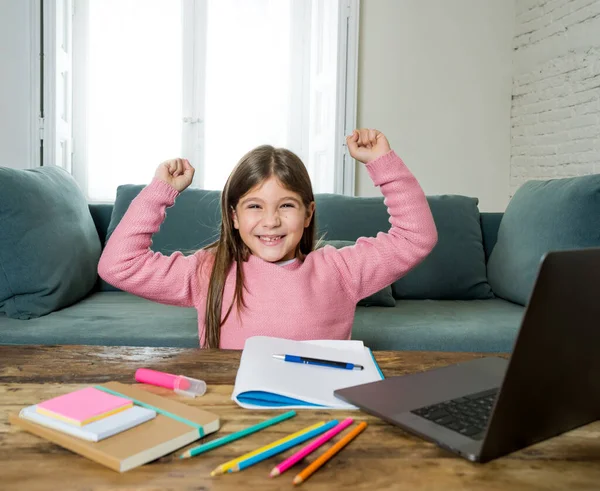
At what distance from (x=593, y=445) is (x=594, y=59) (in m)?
3.33

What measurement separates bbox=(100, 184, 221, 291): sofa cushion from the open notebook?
1665 millimetres

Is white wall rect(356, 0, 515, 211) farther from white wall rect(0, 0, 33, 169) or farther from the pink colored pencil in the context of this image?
the pink colored pencil

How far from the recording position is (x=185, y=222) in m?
2.61

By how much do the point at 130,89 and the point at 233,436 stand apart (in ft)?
12.0

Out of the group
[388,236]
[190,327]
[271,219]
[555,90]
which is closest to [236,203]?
[271,219]

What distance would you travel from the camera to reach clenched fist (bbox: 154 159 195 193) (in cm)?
130

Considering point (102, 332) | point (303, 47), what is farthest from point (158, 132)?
point (102, 332)

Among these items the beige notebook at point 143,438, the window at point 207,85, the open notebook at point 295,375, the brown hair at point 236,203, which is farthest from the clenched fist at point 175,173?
the window at point 207,85

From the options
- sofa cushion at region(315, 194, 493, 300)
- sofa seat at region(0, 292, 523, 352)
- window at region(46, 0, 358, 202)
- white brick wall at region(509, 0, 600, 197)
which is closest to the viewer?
sofa seat at region(0, 292, 523, 352)

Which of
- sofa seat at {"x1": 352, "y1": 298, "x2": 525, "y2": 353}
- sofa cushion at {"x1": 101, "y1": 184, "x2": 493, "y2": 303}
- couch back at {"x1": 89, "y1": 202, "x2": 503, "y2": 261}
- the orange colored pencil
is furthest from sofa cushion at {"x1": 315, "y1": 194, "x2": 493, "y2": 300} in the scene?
the orange colored pencil

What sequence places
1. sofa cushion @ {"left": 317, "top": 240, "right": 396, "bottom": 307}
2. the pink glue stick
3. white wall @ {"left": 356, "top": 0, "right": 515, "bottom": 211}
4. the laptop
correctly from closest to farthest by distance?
the laptop → the pink glue stick → sofa cushion @ {"left": 317, "top": 240, "right": 396, "bottom": 307} → white wall @ {"left": 356, "top": 0, "right": 515, "bottom": 211}

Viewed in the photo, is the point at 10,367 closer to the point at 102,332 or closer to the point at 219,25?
the point at 102,332

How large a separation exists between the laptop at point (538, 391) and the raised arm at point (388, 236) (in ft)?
2.14

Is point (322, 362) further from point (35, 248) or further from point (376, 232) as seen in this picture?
point (376, 232)
